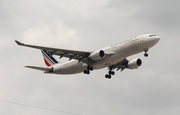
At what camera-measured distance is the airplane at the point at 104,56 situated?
6588cm

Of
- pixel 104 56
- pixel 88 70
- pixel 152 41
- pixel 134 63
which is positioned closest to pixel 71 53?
pixel 88 70

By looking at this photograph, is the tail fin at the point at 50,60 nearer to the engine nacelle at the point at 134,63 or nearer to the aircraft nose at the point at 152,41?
the engine nacelle at the point at 134,63

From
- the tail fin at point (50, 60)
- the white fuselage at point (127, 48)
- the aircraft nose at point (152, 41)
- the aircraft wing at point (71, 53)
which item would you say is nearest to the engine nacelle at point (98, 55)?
the white fuselage at point (127, 48)

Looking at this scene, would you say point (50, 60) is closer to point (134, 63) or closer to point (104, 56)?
point (134, 63)

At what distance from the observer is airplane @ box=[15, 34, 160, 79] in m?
65.9

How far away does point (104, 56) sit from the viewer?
2660 inches

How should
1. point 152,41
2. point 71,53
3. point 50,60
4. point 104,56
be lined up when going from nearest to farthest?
point 152,41
point 104,56
point 71,53
point 50,60

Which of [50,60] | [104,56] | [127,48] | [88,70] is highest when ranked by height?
[50,60]

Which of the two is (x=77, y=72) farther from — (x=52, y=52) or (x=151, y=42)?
(x=151, y=42)

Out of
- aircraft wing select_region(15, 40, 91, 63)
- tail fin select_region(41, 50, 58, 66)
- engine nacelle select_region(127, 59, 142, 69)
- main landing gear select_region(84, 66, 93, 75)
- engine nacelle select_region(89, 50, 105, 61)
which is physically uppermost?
tail fin select_region(41, 50, 58, 66)

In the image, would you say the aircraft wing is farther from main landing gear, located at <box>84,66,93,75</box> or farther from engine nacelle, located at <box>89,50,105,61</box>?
engine nacelle, located at <box>89,50,105,61</box>

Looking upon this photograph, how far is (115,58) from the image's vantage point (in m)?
66.8

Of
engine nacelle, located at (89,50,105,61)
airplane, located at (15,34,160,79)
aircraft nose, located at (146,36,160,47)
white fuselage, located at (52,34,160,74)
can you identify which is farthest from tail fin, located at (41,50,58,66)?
aircraft nose, located at (146,36,160,47)

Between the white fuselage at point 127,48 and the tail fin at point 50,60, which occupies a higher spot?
the tail fin at point 50,60
